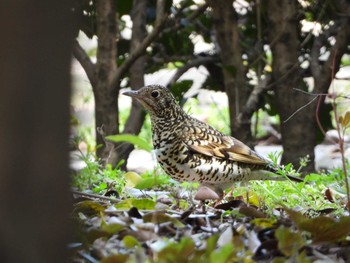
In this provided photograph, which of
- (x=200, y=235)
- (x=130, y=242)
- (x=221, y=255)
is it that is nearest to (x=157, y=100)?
(x=200, y=235)

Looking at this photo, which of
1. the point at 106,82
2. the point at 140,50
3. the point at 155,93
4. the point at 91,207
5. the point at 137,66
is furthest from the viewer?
the point at 137,66

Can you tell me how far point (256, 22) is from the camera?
6867mm

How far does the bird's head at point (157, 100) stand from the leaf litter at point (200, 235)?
1.75m

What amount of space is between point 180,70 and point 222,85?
48cm

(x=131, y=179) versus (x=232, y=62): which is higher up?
(x=232, y=62)

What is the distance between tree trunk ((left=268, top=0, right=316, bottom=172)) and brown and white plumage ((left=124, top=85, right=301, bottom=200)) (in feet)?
3.12

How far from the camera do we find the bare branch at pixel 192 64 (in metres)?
6.60

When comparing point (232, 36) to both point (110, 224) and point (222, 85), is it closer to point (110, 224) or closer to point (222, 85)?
point (222, 85)

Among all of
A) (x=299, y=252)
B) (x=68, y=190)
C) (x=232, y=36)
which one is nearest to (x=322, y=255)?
(x=299, y=252)

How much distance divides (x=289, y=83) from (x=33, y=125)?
179 inches

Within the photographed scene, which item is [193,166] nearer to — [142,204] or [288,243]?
[142,204]

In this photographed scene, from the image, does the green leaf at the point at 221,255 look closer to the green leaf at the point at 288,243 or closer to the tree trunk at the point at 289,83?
the green leaf at the point at 288,243

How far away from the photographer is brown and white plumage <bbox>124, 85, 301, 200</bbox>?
4.98 meters

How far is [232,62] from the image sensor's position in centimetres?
648
